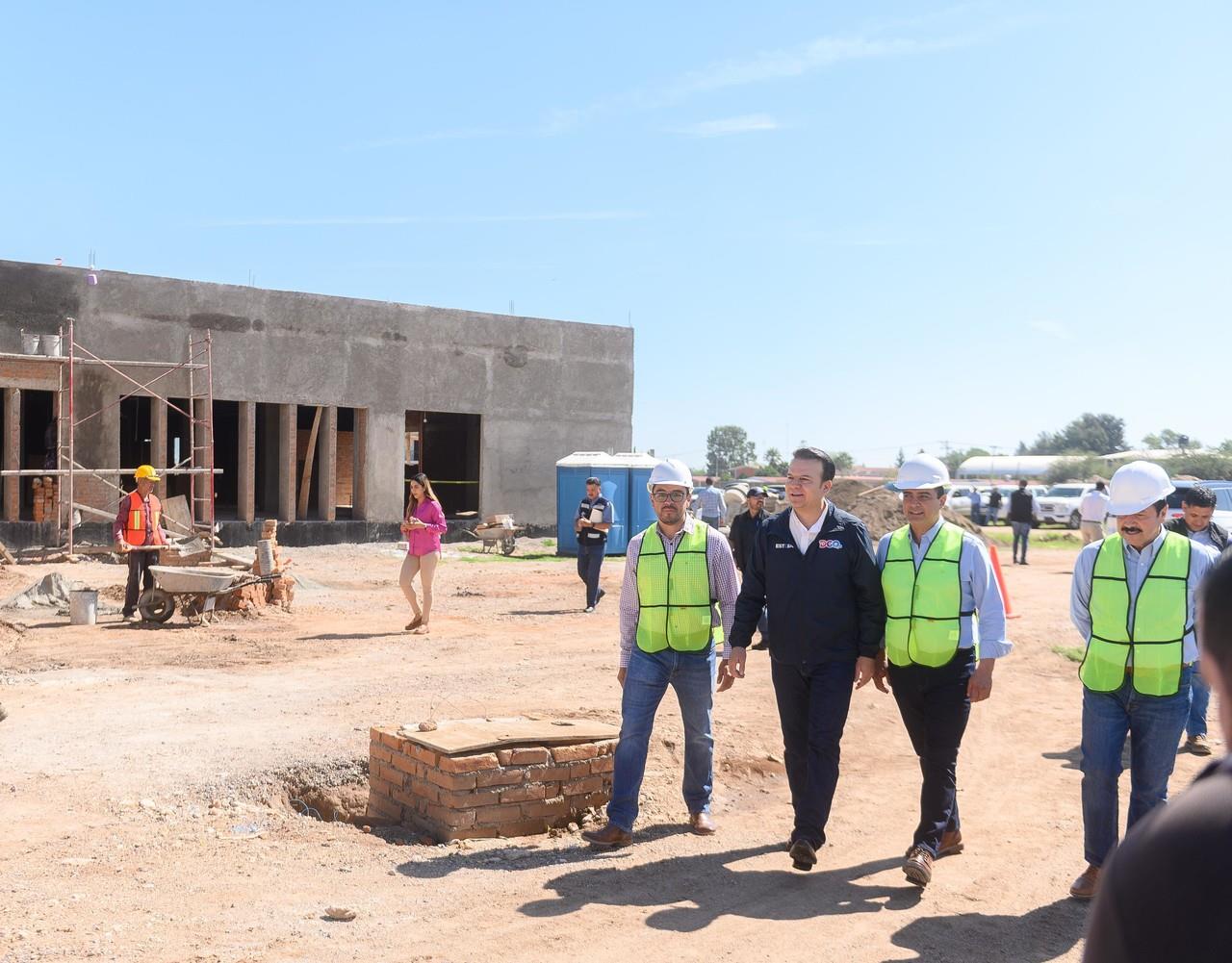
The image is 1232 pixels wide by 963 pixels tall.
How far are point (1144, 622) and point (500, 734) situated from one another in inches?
129

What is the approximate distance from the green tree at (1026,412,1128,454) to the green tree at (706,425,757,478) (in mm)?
31528

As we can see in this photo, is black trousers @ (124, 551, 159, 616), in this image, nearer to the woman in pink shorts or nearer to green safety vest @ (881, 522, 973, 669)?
the woman in pink shorts

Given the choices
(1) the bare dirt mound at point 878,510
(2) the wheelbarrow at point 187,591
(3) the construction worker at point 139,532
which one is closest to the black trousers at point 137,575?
(3) the construction worker at point 139,532

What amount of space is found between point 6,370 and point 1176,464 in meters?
47.6

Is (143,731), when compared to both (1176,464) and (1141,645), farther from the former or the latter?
(1176,464)

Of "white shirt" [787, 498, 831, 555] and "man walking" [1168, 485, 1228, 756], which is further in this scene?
"man walking" [1168, 485, 1228, 756]

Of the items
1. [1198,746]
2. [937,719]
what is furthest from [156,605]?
[1198,746]

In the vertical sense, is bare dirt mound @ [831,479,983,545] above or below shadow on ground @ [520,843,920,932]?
above

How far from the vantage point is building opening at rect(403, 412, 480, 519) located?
2886cm

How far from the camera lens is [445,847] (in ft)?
19.8

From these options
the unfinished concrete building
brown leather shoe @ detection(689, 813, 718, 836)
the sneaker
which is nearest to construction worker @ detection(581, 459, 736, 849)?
brown leather shoe @ detection(689, 813, 718, 836)

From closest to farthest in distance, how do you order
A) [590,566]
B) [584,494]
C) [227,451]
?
1. [590,566]
2. [584,494]
3. [227,451]

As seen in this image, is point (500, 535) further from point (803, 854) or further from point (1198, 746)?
point (803, 854)

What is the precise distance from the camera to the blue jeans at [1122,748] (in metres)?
5.01
